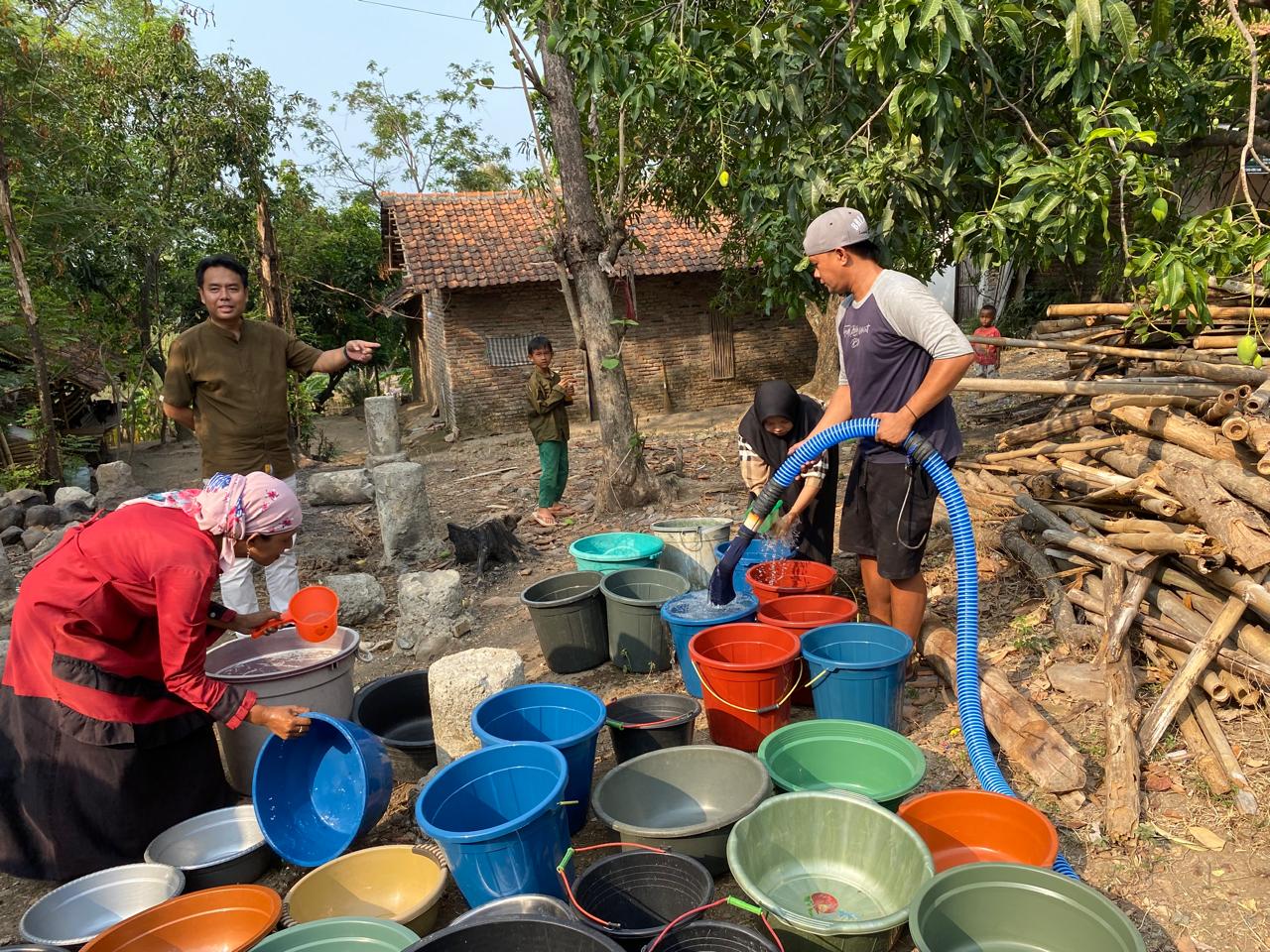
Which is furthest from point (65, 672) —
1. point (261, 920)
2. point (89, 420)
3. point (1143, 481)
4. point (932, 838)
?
point (89, 420)

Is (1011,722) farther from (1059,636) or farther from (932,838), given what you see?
(1059,636)

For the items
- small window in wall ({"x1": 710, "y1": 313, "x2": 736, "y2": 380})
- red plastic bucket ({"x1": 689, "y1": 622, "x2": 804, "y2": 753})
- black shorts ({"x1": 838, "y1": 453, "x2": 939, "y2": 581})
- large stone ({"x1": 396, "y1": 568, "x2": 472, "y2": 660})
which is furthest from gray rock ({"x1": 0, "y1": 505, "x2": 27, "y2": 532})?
small window in wall ({"x1": 710, "y1": 313, "x2": 736, "y2": 380})

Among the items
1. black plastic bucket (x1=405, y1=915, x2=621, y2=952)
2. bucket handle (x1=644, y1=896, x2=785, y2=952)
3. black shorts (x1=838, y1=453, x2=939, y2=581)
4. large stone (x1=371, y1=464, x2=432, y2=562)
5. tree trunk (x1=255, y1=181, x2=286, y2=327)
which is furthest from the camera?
tree trunk (x1=255, y1=181, x2=286, y2=327)

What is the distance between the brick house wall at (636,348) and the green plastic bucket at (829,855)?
41.3 ft

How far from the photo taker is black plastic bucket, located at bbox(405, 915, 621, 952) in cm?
203

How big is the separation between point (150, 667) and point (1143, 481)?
477 cm

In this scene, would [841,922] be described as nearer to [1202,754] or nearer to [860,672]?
[860,672]

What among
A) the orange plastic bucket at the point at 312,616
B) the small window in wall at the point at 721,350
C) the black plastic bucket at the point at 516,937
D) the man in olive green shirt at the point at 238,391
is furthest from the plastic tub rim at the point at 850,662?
the small window in wall at the point at 721,350

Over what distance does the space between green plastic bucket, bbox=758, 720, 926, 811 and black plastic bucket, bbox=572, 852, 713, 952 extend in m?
0.55

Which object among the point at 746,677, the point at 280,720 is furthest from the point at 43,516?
the point at 746,677

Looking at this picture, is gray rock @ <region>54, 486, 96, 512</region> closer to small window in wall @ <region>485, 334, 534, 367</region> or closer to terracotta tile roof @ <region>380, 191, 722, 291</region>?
terracotta tile roof @ <region>380, 191, 722, 291</region>

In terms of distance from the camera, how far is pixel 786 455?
447 cm

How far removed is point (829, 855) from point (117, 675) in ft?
8.62

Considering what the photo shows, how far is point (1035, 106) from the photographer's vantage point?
4.24 m
